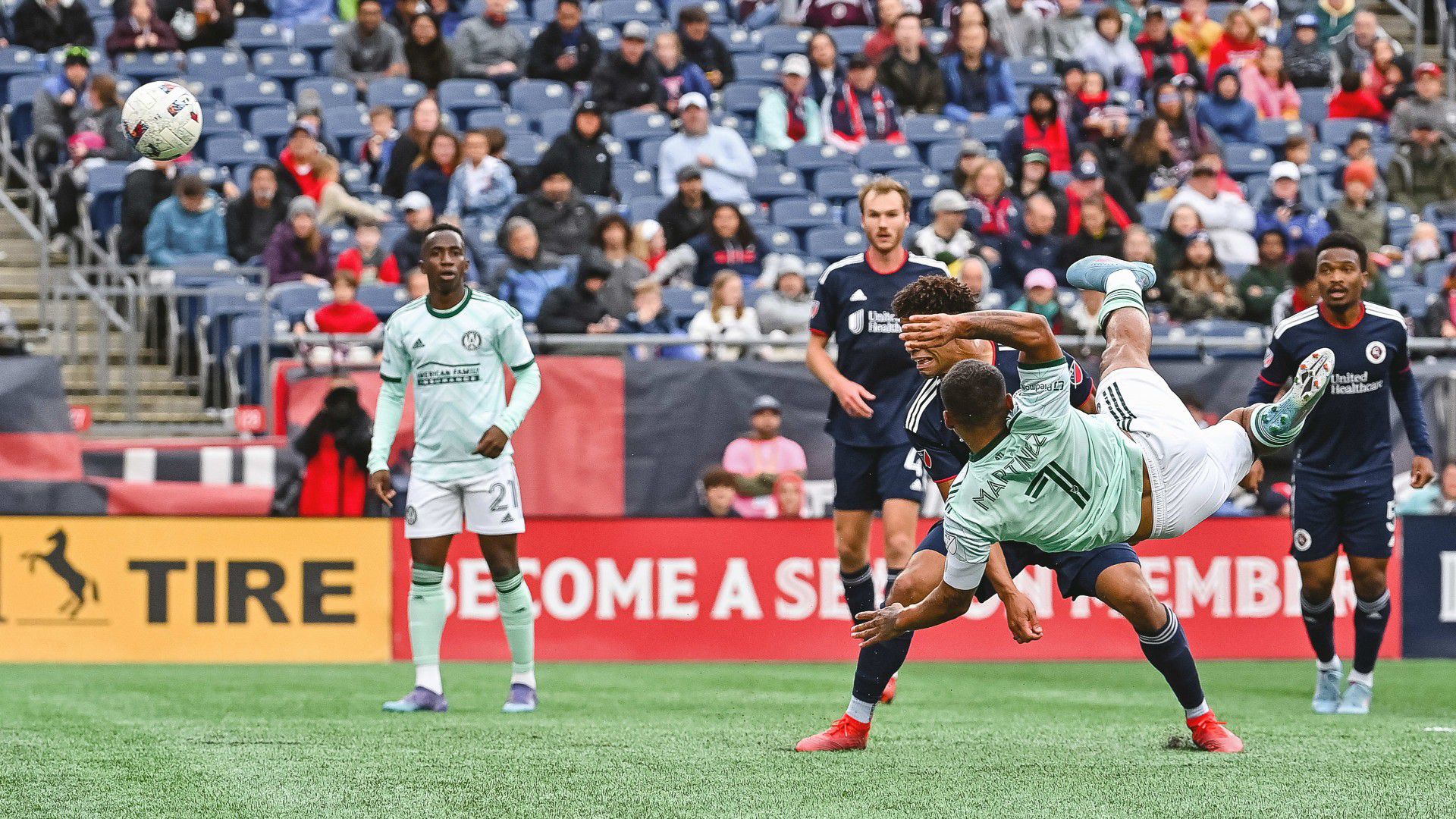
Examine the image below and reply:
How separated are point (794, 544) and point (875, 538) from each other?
1.84 ft

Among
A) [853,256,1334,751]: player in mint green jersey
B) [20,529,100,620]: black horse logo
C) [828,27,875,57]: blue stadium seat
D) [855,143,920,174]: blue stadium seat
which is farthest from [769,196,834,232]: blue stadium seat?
[853,256,1334,751]: player in mint green jersey

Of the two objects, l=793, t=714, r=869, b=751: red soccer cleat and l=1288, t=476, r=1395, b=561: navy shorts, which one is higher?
l=1288, t=476, r=1395, b=561: navy shorts

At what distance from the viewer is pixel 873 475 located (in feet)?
28.6

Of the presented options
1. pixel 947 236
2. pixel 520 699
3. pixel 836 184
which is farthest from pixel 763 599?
pixel 836 184

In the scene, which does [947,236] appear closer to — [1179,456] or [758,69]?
[1179,456]

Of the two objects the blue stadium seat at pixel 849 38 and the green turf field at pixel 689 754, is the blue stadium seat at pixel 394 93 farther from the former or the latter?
the green turf field at pixel 689 754

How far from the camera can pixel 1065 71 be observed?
63.4 ft

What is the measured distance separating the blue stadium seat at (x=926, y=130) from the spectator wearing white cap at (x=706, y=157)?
6.98 feet

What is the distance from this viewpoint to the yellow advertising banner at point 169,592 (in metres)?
12.0

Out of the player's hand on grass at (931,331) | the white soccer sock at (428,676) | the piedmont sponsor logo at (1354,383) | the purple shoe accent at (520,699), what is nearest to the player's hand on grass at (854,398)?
the purple shoe accent at (520,699)

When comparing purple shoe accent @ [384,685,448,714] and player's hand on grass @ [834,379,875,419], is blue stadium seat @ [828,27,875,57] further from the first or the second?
purple shoe accent @ [384,685,448,714]

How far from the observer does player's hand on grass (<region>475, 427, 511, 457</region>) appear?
8.41 meters

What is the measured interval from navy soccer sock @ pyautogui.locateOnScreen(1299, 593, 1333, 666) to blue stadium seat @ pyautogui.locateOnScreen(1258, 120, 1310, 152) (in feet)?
36.2

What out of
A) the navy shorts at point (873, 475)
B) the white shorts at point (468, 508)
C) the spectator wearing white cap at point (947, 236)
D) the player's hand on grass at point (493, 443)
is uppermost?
the spectator wearing white cap at point (947, 236)
